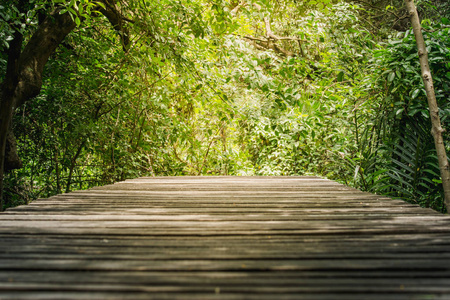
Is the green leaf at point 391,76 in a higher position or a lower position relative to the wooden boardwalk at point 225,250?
higher

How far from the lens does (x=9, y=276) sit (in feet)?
2.83

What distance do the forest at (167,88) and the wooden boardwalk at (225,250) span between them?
1135 millimetres

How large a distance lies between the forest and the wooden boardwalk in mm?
1135

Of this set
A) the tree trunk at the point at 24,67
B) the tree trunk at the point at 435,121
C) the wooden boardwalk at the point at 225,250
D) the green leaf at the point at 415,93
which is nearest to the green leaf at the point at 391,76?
the green leaf at the point at 415,93

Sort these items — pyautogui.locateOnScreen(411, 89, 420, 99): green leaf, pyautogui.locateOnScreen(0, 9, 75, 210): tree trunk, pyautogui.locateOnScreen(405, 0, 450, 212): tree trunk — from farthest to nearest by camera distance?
pyautogui.locateOnScreen(0, 9, 75, 210): tree trunk < pyautogui.locateOnScreen(411, 89, 420, 99): green leaf < pyautogui.locateOnScreen(405, 0, 450, 212): tree trunk

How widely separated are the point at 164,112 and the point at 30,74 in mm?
1641

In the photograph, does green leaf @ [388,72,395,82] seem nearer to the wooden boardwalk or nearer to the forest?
the forest

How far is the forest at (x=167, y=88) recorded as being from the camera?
2.37m

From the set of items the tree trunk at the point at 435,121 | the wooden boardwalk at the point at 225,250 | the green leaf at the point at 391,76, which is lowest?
the wooden boardwalk at the point at 225,250

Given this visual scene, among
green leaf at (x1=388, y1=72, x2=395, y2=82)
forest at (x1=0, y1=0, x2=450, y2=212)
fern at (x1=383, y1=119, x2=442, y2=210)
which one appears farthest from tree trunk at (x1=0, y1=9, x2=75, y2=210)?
fern at (x1=383, y1=119, x2=442, y2=210)

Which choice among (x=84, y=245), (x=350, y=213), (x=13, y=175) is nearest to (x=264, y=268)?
(x=84, y=245)

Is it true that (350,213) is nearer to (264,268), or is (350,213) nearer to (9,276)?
(264,268)

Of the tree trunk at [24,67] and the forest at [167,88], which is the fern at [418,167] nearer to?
the forest at [167,88]

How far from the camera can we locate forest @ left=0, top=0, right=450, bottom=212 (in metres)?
2.37
